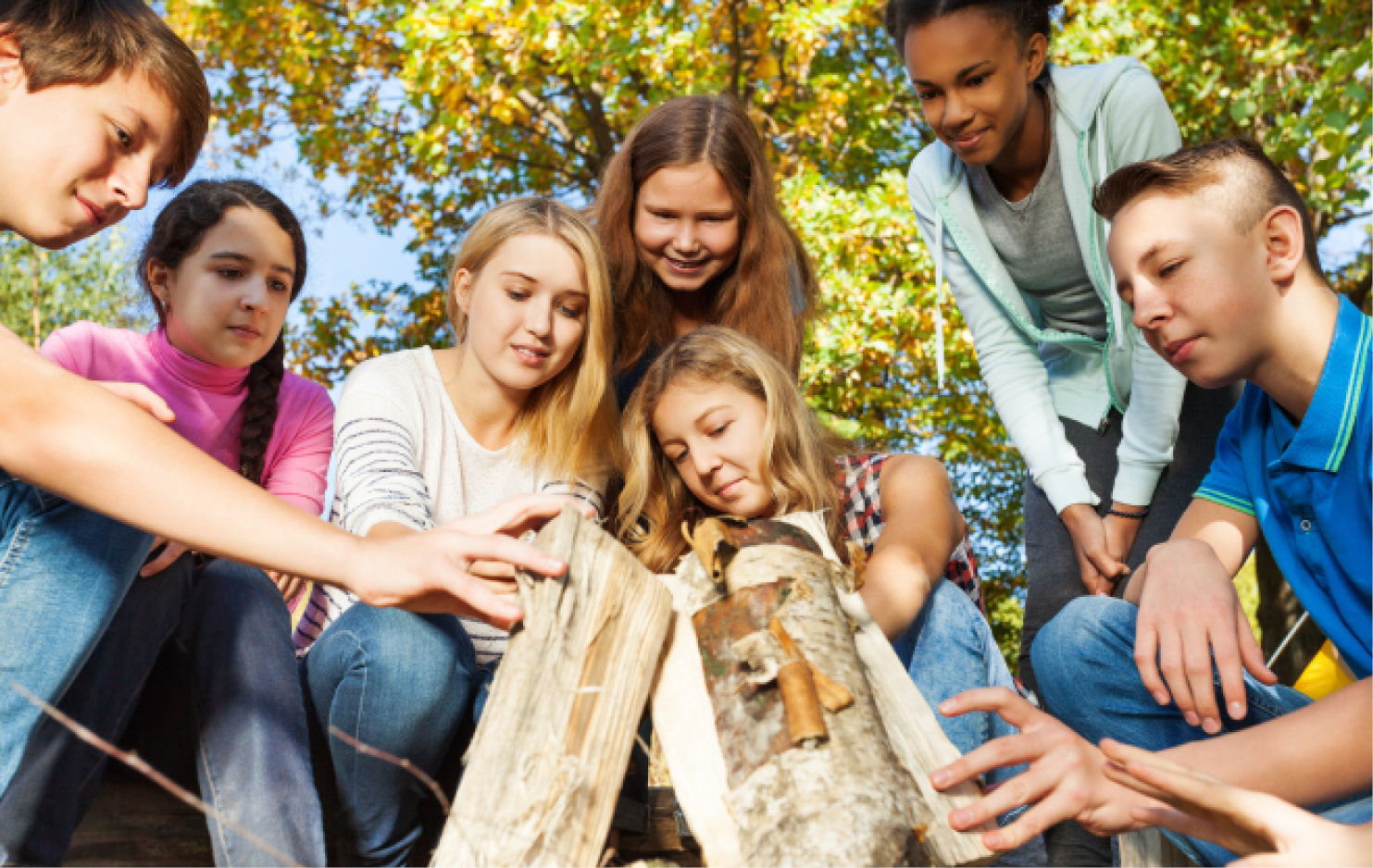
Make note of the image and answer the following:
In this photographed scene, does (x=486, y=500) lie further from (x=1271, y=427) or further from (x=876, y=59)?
(x=876, y=59)

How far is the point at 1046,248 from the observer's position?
293 centimetres

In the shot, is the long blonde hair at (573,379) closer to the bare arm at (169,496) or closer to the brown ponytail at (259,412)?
the brown ponytail at (259,412)

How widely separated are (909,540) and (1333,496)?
0.88 m

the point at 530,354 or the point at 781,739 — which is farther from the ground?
the point at 530,354

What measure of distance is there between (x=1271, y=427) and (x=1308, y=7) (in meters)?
6.57

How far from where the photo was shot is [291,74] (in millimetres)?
7980

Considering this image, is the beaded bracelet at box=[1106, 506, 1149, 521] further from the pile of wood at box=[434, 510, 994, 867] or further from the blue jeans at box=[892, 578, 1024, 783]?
the pile of wood at box=[434, 510, 994, 867]

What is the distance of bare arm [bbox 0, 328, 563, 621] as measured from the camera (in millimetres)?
1471

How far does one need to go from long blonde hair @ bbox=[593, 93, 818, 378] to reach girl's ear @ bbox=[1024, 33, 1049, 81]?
83 centimetres

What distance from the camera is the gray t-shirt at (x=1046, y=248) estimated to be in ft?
9.47

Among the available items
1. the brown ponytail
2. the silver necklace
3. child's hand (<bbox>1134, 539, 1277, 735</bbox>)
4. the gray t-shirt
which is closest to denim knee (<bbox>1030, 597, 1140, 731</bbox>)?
child's hand (<bbox>1134, 539, 1277, 735</bbox>)

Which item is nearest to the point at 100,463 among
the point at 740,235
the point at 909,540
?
the point at 909,540

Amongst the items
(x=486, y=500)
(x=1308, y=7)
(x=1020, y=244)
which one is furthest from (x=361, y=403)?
(x=1308, y=7)

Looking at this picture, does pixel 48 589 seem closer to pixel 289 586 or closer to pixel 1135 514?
pixel 289 586
